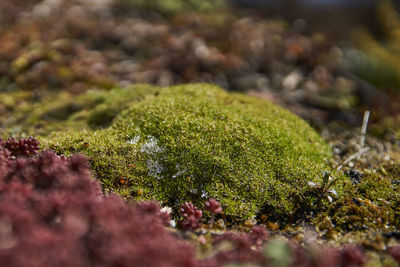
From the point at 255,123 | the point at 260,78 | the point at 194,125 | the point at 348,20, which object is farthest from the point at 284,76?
the point at 348,20

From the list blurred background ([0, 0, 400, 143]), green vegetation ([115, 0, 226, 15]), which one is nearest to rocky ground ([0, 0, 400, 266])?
blurred background ([0, 0, 400, 143])

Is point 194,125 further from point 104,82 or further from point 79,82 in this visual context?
point 79,82

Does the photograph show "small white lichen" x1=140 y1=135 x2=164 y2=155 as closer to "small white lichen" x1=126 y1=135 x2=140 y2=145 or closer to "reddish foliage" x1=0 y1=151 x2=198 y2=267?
"small white lichen" x1=126 y1=135 x2=140 y2=145

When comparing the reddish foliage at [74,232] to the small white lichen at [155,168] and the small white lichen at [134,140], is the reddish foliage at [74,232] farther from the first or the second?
the small white lichen at [134,140]

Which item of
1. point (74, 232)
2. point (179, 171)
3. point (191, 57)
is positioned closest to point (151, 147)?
point (179, 171)

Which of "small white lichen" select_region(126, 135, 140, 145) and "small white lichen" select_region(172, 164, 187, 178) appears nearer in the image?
"small white lichen" select_region(172, 164, 187, 178)

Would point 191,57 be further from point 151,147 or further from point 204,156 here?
point 204,156
